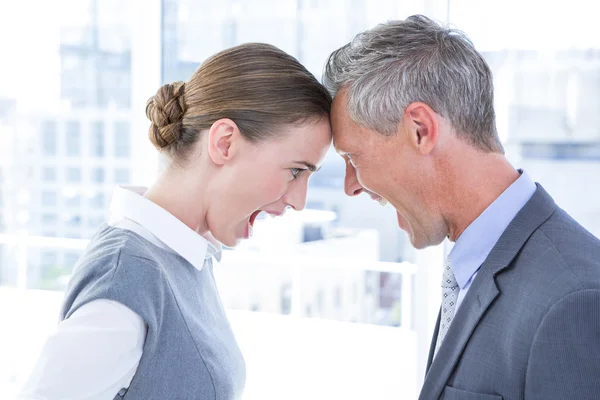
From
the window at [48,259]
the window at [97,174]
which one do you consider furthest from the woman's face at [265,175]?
the window at [48,259]

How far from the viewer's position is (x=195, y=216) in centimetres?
136

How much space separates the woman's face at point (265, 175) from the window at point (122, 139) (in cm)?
267

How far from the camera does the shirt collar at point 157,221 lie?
4.17 ft

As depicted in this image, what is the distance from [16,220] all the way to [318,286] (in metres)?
1.91

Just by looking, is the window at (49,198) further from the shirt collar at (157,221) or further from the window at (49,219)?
the shirt collar at (157,221)

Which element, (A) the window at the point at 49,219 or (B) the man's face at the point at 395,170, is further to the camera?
(A) the window at the point at 49,219

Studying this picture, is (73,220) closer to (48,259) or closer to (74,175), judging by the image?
(74,175)

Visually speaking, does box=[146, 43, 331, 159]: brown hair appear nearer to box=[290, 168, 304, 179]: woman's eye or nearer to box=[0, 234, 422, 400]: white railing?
box=[290, 168, 304, 179]: woman's eye

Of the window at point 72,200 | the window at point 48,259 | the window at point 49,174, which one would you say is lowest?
the window at point 48,259

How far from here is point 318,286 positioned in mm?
3967

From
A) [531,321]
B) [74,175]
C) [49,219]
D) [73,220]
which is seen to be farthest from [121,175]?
[531,321]

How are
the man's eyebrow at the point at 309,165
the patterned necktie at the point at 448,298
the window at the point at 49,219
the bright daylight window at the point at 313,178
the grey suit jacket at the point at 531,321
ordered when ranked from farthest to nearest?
1. the window at the point at 49,219
2. the bright daylight window at the point at 313,178
3. the man's eyebrow at the point at 309,165
4. the patterned necktie at the point at 448,298
5. the grey suit jacket at the point at 531,321

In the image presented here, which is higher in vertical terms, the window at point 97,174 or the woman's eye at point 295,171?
the woman's eye at point 295,171

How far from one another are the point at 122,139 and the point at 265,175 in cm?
281
